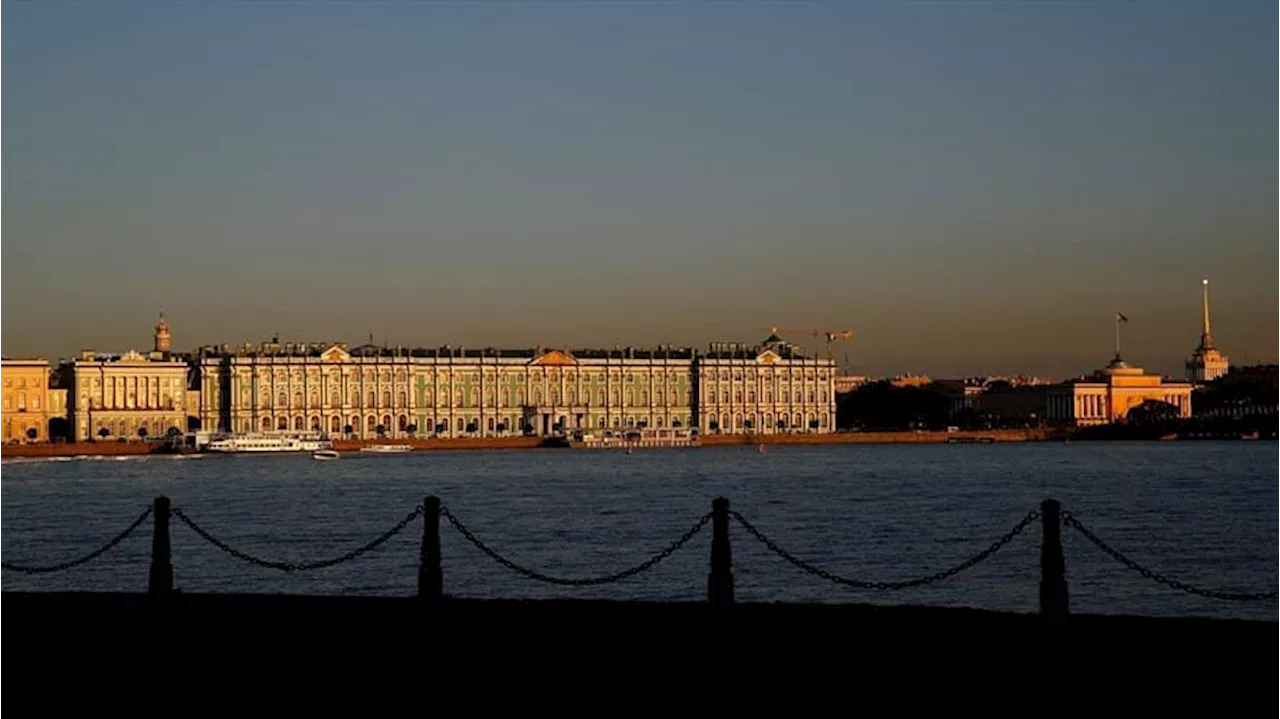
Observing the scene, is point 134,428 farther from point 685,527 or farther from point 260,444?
point 685,527

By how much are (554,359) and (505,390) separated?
3.80 meters

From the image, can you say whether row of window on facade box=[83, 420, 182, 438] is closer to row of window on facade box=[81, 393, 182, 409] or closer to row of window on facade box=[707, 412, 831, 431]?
row of window on facade box=[81, 393, 182, 409]

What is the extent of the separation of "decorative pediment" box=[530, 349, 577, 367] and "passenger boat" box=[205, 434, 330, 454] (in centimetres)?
1924

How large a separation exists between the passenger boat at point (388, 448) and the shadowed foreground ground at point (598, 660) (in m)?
101

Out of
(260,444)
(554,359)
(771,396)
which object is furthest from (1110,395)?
(260,444)

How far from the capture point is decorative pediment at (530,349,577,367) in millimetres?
128250

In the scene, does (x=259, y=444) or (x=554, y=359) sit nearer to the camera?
(x=259, y=444)

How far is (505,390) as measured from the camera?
126438 millimetres

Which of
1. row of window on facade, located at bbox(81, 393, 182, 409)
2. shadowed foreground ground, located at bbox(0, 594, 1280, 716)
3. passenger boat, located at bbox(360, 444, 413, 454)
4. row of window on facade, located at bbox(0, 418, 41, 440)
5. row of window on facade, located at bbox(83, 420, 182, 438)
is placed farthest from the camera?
row of window on facade, located at bbox(83, 420, 182, 438)

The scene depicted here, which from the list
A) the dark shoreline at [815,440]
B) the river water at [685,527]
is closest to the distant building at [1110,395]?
the dark shoreline at [815,440]

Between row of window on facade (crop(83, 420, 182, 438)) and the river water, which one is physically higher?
row of window on facade (crop(83, 420, 182, 438))

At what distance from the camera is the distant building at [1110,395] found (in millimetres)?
166625

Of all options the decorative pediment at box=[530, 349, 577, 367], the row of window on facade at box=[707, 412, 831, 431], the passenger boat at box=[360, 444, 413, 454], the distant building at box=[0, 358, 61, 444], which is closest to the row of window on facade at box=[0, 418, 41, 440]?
the distant building at box=[0, 358, 61, 444]

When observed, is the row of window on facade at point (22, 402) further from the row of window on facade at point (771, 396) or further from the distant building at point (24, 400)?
the row of window on facade at point (771, 396)
